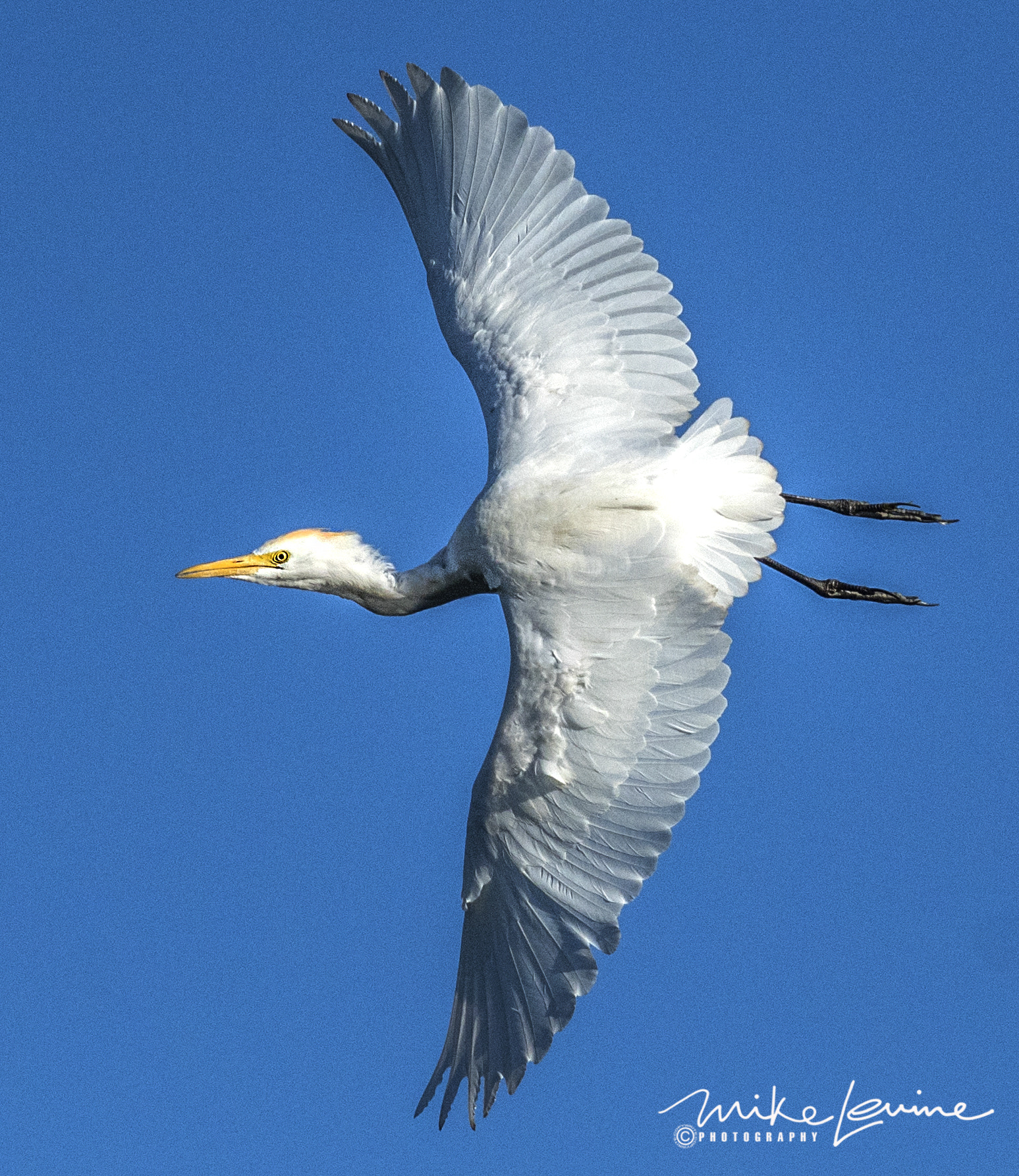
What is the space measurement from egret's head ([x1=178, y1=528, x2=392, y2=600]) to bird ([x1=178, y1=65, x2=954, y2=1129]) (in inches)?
1.0

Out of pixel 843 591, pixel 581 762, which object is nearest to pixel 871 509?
pixel 843 591

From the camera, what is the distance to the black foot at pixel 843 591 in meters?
10.8

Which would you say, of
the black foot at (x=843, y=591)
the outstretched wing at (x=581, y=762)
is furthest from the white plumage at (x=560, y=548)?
the black foot at (x=843, y=591)

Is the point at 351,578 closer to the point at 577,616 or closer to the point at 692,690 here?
the point at 577,616

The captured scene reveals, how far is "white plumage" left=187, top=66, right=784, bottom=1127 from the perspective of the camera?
8.78 m

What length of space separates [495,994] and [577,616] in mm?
2015

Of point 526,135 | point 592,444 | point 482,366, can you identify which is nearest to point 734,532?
point 592,444

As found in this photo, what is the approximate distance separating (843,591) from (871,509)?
616 millimetres

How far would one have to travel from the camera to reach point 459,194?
31.9 feet

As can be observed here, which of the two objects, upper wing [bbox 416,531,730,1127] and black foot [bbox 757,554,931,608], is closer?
upper wing [bbox 416,531,730,1127]

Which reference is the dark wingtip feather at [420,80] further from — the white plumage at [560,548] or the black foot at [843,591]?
the black foot at [843,591]

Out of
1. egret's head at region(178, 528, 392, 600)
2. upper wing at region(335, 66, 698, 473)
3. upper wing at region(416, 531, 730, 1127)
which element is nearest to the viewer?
upper wing at region(416, 531, 730, 1127)

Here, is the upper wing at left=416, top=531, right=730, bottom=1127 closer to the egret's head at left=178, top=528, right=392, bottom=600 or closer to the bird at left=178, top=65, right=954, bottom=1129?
the bird at left=178, top=65, right=954, bottom=1129

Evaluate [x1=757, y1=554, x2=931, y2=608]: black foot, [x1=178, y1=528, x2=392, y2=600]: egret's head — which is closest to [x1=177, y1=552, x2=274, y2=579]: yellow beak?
[x1=178, y1=528, x2=392, y2=600]: egret's head
